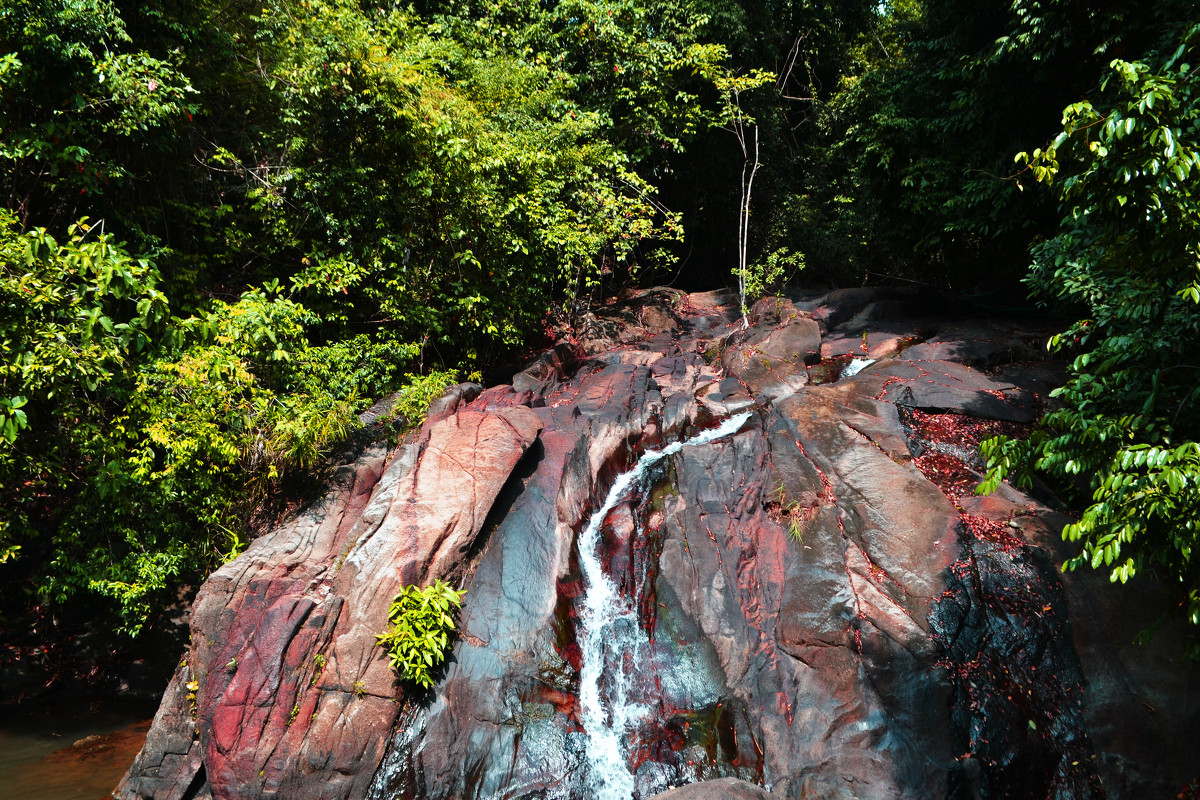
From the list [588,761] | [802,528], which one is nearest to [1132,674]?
[802,528]

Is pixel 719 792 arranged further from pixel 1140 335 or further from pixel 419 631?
pixel 1140 335

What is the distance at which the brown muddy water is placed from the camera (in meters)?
6.60

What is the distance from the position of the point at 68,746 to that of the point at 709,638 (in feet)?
27.3

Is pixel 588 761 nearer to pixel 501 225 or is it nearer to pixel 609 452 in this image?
pixel 609 452

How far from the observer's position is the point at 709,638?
714 centimetres

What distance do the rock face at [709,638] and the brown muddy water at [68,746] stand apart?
1.01 m

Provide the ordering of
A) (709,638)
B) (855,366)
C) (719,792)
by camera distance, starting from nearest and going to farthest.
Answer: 1. (719,792)
2. (709,638)
3. (855,366)

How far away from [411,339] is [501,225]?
2.96m

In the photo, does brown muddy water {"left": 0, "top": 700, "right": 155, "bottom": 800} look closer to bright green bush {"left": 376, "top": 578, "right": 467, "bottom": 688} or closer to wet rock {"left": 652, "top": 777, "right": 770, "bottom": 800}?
bright green bush {"left": 376, "top": 578, "right": 467, "bottom": 688}

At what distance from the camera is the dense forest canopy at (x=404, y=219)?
5.00 metres

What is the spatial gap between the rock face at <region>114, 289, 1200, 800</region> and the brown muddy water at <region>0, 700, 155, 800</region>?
1.01m

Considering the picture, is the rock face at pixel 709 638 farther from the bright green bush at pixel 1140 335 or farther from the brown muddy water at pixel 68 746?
the bright green bush at pixel 1140 335

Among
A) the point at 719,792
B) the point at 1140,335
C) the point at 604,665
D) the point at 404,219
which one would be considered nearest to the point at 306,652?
the point at 604,665

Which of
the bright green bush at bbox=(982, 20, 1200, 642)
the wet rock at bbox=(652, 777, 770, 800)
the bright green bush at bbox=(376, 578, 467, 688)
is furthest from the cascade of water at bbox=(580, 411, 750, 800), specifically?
the bright green bush at bbox=(982, 20, 1200, 642)
